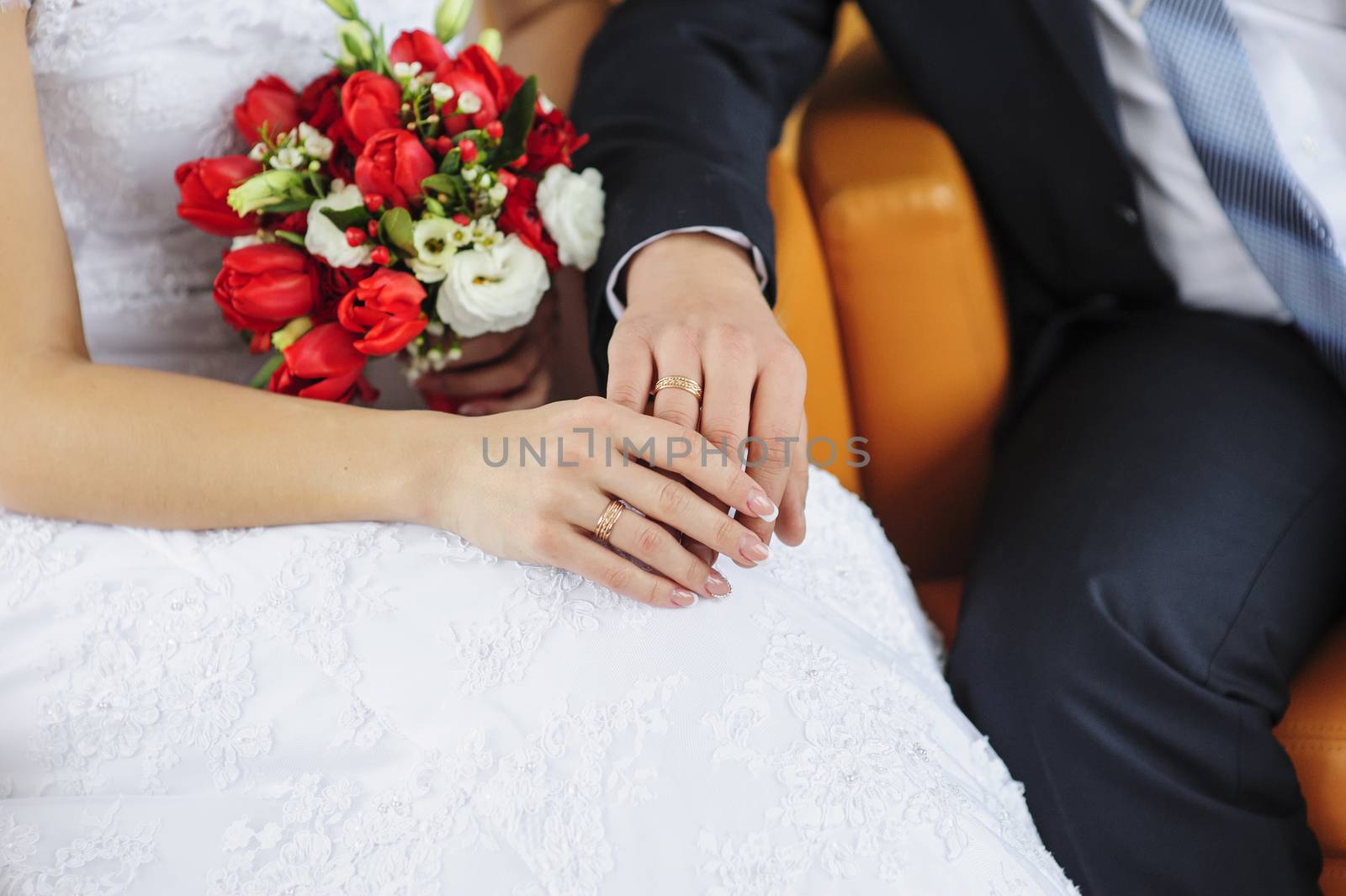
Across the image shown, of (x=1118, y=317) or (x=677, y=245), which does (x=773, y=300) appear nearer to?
(x=677, y=245)

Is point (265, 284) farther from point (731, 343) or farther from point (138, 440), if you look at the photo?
point (731, 343)

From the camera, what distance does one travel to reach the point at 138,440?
73cm

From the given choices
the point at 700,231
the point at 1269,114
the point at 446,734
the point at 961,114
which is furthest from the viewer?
the point at 961,114

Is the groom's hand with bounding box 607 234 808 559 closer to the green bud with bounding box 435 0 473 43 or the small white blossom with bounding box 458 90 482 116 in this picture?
the small white blossom with bounding box 458 90 482 116

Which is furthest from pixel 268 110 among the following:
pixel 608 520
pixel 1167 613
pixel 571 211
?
pixel 1167 613

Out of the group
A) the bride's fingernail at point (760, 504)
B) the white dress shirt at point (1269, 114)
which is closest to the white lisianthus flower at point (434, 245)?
the bride's fingernail at point (760, 504)

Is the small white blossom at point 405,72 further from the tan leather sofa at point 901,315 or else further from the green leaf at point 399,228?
the tan leather sofa at point 901,315

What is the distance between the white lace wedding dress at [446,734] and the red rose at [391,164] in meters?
0.28

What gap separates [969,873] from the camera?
60 cm

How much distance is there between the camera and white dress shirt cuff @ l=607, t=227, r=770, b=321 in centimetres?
94

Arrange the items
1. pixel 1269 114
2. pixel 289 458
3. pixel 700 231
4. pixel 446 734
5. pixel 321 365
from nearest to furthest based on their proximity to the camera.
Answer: pixel 446 734 < pixel 289 458 < pixel 321 365 < pixel 700 231 < pixel 1269 114

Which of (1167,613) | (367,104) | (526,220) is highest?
(367,104)

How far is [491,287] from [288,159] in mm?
198

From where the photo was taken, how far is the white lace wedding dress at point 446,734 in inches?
23.2
